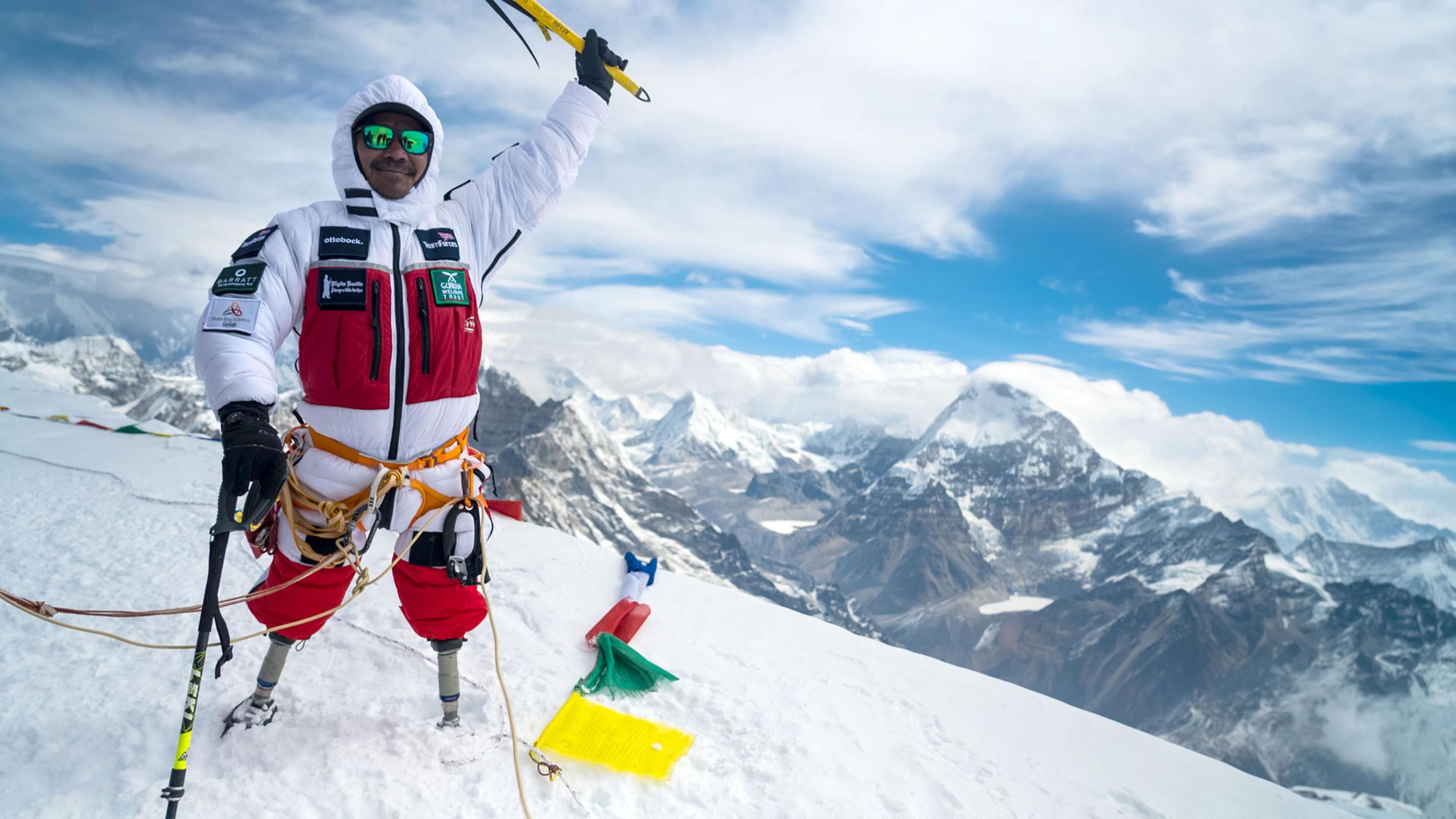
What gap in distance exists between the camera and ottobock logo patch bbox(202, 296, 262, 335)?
10.8 feet

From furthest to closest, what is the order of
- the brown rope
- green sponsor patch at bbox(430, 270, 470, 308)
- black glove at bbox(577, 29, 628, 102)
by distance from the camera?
black glove at bbox(577, 29, 628, 102), green sponsor patch at bbox(430, 270, 470, 308), the brown rope

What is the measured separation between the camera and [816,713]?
18.6ft

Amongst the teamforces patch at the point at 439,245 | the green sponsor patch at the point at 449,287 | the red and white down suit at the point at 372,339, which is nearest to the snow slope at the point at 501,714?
the red and white down suit at the point at 372,339

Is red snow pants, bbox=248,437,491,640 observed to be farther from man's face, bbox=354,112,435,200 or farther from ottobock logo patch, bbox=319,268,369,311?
man's face, bbox=354,112,435,200

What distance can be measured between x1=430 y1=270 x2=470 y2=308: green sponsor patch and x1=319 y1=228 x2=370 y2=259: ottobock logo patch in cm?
36

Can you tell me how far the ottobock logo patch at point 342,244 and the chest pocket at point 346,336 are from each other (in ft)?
0.16

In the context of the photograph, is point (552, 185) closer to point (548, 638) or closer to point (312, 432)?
point (312, 432)

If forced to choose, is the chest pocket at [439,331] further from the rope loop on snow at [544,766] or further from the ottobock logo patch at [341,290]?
the rope loop on snow at [544,766]

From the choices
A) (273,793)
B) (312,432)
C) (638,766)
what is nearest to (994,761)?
(638,766)

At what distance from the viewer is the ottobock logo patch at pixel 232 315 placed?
10.8ft

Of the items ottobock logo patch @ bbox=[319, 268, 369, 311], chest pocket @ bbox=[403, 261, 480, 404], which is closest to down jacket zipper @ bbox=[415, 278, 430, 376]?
chest pocket @ bbox=[403, 261, 480, 404]

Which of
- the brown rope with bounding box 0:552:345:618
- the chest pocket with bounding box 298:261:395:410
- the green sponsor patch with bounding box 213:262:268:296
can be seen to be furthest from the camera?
the chest pocket with bounding box 298:261:395:410

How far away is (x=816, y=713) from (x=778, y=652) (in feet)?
4.43

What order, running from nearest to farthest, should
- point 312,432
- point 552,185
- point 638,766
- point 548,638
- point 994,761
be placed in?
point 312,432 < point 638,766 < point 552,185 < point 994,761 < point 548,638
